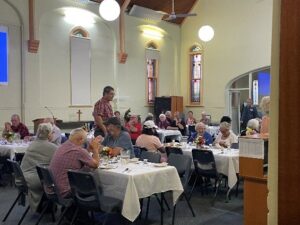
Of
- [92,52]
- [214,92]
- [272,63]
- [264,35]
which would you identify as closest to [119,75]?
[92,52]

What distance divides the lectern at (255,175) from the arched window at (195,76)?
9.99 metres

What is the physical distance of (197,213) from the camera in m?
4.89

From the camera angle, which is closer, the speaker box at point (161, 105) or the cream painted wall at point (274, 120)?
the cream painted wall at point (274, 120)

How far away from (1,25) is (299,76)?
911cm

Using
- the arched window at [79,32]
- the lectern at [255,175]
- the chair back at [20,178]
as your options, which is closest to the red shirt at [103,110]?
the chair back at [20,178]

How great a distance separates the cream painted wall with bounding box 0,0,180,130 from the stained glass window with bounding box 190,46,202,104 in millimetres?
1175

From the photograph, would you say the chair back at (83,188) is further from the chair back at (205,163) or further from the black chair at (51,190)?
the chair back at (205,163)

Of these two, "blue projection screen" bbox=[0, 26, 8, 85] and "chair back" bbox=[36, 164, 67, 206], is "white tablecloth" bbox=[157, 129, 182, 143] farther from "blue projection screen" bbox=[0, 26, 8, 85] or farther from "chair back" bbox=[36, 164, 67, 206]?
"chair back" bbox=[36, 164, 67, 206]

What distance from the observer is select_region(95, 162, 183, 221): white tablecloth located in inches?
148

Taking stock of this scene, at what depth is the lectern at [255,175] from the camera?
2930 mm

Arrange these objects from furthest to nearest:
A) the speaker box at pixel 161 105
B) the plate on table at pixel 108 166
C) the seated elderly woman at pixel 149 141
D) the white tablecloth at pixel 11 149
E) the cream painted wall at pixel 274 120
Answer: the speaker box at pixel 161 105, the white tablecloth at pixel 11 149, the seated elderly woman at pixel 149 141, the plate on table at pixel 108 166, the cream painted wall at pixel 274 120

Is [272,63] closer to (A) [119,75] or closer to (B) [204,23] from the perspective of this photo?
(A) [119,75]

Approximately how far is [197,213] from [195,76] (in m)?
8.86

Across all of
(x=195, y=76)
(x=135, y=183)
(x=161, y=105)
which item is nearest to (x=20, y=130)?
(x=135, y=183)
